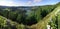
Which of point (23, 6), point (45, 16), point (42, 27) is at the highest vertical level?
point (23, 6)

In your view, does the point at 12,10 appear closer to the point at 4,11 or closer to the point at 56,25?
the point at 4,11

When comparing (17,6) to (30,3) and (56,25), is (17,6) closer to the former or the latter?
(30,3)

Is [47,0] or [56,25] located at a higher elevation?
[47,0]

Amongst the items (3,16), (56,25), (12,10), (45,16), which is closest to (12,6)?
(12,10)

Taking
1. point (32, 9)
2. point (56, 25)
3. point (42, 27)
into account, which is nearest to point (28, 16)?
point (32, 9)

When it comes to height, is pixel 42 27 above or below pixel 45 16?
below
